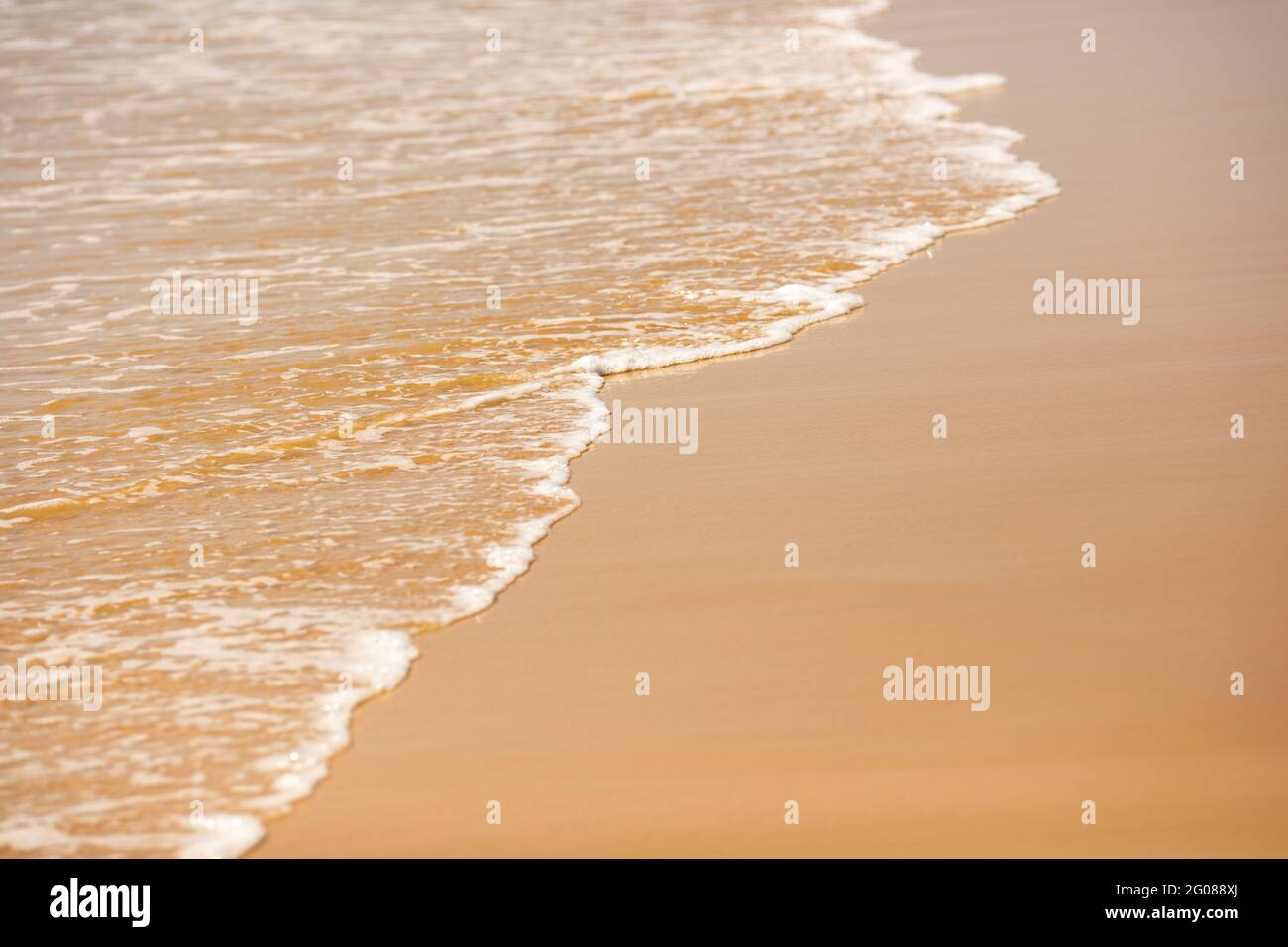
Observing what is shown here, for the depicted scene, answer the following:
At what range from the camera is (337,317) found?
25.2 feet

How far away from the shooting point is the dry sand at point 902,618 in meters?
3.81

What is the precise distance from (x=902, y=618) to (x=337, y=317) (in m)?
4.21

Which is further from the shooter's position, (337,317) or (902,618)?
(337,317)

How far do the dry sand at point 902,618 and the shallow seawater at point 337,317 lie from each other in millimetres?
342

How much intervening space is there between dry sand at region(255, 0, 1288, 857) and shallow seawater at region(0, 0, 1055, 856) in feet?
1.12

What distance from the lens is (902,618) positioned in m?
4.64

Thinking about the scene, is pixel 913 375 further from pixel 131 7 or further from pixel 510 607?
pixel 131 7

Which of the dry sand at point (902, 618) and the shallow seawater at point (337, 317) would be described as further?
the shallow seawater at point (337, 317)

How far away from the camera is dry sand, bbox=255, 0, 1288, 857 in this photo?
3807mm

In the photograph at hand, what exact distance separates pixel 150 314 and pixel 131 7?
13911 millimetres

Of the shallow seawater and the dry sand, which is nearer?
the dry sand

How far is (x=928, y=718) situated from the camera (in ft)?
13.6

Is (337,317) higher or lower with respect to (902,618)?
higher
